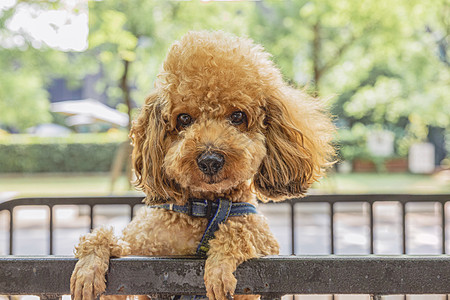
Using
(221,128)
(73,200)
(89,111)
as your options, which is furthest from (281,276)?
(89,111)

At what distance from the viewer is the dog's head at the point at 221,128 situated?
49.8 inches

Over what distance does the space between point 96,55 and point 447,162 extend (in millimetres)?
13402

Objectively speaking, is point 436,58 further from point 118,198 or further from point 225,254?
point 225,254

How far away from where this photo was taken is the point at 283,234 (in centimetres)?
604

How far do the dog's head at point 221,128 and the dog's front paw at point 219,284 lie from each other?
0.95 feet

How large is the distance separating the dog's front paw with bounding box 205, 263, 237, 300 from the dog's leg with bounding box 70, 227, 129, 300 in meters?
0.26

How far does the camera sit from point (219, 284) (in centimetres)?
103

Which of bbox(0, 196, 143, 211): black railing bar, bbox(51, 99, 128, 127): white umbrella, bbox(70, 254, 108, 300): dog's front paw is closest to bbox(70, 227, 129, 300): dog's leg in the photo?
bbox(70, 254, 108, 300): dog's front paw

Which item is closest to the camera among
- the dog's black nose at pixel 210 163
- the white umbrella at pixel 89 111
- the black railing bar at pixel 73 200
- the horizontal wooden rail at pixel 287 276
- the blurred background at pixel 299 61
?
the horizontal wooden rail at pixel 287 276

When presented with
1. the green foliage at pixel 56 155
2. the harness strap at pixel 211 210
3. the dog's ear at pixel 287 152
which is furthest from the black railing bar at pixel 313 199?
the green foliage at pixel 56 155

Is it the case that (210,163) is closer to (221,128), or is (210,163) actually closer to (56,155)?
(221,128)

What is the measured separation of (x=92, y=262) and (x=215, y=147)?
1.54ft

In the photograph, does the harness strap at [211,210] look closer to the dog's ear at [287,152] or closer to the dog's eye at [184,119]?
the dog's ear at [287,152]

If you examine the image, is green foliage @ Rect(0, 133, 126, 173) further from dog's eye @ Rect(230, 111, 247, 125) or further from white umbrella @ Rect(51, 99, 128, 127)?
dog's eye @ Rect(230, 111, 247, 125)
